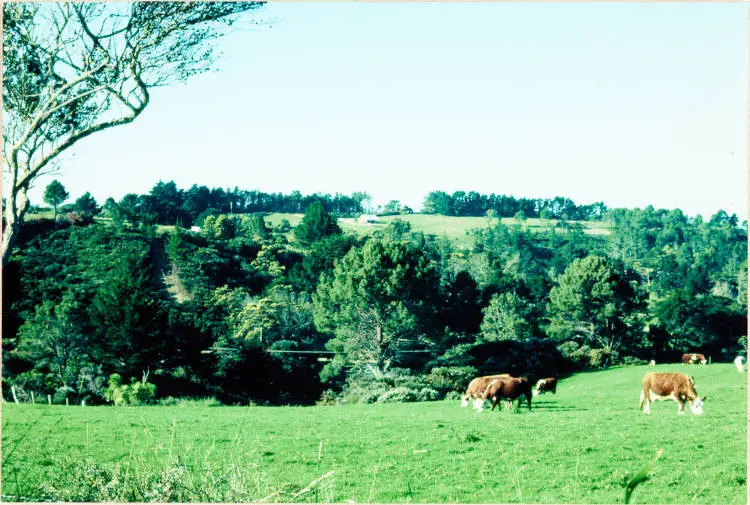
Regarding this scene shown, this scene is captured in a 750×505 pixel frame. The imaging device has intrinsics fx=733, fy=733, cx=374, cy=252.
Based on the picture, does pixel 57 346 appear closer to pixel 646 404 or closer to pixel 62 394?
pixel 62 394

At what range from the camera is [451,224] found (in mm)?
123438

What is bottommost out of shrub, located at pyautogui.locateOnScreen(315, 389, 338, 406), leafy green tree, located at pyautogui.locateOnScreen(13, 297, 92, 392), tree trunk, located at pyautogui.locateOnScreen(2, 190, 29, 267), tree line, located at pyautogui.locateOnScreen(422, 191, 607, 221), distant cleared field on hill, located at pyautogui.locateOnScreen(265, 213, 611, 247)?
shrub, located at pyautogui.locateOnScreen(315, 389, 338, 406)

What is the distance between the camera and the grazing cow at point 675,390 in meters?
19.2

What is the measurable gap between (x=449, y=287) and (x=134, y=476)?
180 ft

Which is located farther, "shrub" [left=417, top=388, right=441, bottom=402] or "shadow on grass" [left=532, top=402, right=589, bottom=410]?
"shrub" [left=417, top=388, right=441, bottom=402]

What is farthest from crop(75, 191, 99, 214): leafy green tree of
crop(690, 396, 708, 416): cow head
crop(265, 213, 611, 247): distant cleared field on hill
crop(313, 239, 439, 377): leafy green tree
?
crop(690, 396, 708, 416): cow head

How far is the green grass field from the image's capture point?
735 centimetres

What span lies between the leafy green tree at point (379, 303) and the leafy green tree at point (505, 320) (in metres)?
9.28

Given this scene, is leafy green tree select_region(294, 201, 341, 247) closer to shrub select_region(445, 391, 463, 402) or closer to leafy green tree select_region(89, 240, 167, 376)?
leafy green tree select_region(89, 240, 167, 376)

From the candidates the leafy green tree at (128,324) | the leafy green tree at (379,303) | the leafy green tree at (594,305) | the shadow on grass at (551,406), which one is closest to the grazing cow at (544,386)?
the shadow on grass at (551,406)

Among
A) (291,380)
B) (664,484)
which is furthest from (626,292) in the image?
(664,484)

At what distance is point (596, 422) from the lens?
18.0 m

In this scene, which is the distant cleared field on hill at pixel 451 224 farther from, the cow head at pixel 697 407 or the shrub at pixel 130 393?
the cow head at pixel 697 407

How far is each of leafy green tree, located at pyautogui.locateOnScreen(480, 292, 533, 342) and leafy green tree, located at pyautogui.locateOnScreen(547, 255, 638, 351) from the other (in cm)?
288
